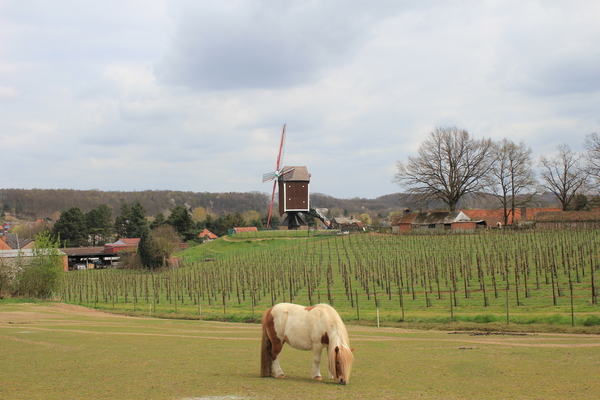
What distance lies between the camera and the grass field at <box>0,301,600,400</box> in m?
8.83

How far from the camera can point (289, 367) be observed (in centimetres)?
1198

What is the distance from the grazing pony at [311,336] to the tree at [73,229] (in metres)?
87.7

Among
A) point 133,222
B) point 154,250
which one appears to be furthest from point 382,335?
point 133,222

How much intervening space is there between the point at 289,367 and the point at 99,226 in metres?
90.0

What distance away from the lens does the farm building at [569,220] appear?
56.3 m

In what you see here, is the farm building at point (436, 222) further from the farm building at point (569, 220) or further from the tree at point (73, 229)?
the tree at point (73, 229)

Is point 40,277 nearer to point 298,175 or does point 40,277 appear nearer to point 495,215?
point 298,175

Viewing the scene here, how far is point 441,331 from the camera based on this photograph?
19250mm

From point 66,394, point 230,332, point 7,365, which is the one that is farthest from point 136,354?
point 230,332

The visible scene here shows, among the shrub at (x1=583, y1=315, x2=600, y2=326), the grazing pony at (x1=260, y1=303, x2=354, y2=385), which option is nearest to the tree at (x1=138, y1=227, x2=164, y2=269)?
the shrub at (x1=583, y1=315, x2=600, y2=326)

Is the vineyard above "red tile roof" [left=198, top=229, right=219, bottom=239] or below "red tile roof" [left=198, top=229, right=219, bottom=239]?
below

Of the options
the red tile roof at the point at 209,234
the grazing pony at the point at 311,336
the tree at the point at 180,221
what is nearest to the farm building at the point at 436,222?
the tree at the point at 180,221

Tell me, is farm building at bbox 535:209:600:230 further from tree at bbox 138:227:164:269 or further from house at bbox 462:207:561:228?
tree at bbox 138:227:164:269

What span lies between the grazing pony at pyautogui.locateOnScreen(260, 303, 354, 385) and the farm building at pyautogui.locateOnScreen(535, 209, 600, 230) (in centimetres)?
5419
